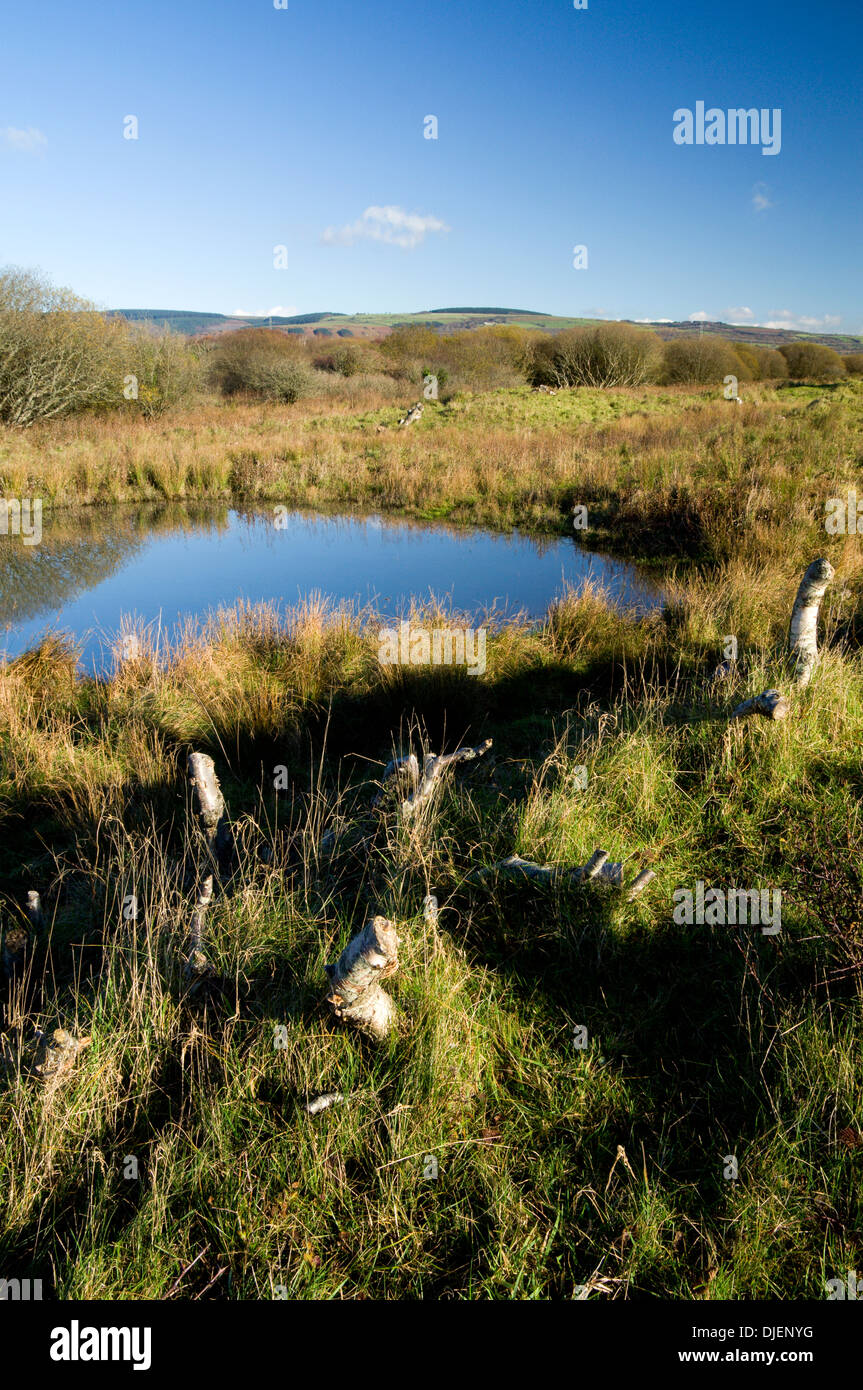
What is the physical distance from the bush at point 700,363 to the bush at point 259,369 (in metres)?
18.4

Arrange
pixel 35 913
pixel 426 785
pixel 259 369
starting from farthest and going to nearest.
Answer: pixel 259 369 < pixel 426 785 < pixel 35 913

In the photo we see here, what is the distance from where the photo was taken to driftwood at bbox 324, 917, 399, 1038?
2.12 m

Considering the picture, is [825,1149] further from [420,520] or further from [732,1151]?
[420,520]

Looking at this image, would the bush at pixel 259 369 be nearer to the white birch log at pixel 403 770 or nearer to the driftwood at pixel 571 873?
the white birch log at pixel 403 770

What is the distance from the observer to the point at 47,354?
18828 millimetres

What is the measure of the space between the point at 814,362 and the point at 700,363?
7.15m

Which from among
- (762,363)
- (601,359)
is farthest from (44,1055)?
(762,363)

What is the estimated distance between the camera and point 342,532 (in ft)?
41.4

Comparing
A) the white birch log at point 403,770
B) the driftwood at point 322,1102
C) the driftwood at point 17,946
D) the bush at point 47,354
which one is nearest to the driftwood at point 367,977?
the driftwood at point 322,1102

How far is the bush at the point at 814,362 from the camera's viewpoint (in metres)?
38.0

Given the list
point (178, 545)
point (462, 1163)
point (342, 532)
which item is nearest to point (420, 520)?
point (342, 532)

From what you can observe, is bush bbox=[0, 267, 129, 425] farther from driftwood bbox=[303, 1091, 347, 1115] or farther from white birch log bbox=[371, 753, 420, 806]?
driftwood bbox=[303, 1091, 347, 1115]

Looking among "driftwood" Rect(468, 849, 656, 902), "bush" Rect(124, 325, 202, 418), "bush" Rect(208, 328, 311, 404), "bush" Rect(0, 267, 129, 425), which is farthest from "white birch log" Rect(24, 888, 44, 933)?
"bush" Rect(208, 328, 311, 404)

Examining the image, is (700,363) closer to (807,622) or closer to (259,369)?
(259,369)
